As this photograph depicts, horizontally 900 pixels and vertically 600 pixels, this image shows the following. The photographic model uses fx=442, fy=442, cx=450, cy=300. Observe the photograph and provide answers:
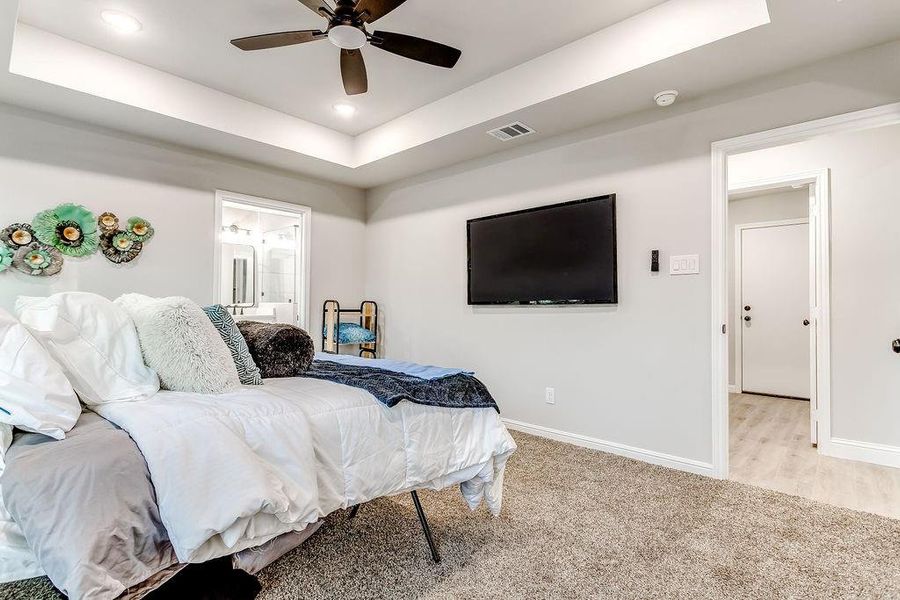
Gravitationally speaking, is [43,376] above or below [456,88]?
below

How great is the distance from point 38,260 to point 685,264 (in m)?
4.34

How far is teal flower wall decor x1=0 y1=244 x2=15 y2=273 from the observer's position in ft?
9.54

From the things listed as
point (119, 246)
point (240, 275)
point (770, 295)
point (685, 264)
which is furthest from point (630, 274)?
point (240, 275)

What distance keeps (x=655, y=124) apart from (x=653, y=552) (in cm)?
261

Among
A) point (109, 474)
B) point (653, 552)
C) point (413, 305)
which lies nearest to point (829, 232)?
point (653, 552)

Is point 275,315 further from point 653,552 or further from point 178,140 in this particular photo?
point 653,552

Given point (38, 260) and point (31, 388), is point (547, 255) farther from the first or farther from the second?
point (38, 260)

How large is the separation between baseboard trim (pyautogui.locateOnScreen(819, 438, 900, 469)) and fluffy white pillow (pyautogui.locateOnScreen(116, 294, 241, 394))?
12.8ft

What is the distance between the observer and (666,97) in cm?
280

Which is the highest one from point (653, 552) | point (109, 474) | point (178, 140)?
point (178, 140)

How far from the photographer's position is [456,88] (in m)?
3.39

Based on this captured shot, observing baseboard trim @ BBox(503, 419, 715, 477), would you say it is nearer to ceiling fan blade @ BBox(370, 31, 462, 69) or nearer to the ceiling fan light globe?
ceiling fan blade @ BBox(370, 31, 462, 69)

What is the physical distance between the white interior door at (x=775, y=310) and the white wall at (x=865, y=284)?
2.09m

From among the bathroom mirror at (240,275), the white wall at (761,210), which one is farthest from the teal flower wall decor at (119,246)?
the white wall at (761,210)
